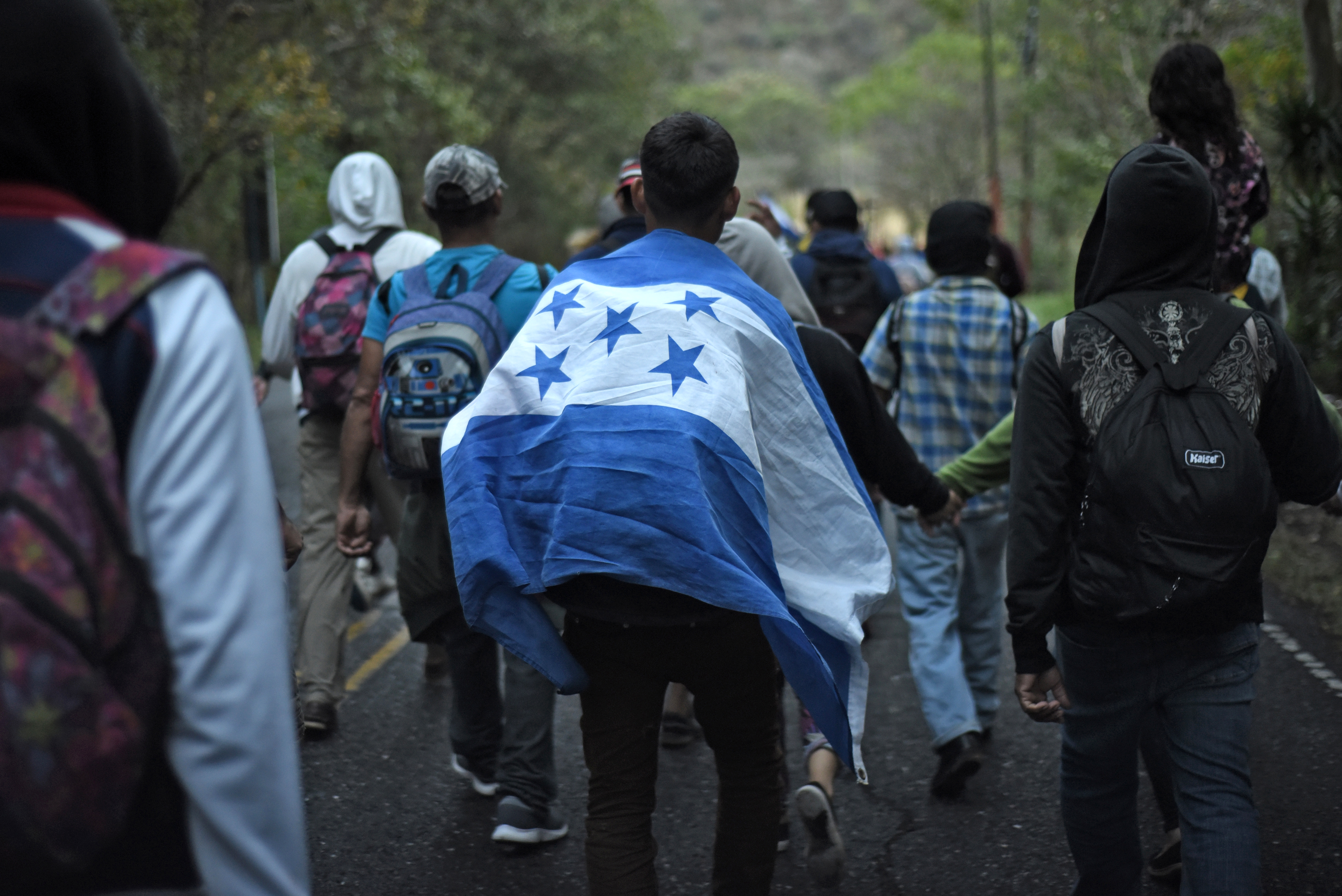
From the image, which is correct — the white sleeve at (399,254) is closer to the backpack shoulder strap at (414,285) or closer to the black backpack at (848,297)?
the backpack shoulder strap at (414,285)

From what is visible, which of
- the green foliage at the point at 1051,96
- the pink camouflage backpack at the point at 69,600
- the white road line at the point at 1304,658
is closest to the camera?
the pink camouflage backpack at the point at 69,600

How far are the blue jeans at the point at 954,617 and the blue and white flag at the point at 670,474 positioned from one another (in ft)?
5.25

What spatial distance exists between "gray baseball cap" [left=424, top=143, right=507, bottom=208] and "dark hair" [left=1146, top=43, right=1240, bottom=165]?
2.19 meters

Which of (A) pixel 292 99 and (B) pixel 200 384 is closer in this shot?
(B) pixel 200 384

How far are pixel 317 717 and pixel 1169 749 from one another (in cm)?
328

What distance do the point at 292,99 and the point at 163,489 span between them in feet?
52.4

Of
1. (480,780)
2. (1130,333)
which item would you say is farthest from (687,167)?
(480,780)

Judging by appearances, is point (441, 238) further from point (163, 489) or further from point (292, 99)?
point (292, 99)

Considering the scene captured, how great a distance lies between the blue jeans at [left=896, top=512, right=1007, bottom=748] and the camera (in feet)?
14.7

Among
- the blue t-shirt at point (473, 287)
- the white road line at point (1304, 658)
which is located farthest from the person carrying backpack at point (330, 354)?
the white road line at point (1304, 658)

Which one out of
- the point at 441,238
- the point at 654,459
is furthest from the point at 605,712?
the point at 441,238

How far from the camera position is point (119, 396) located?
4.78ft

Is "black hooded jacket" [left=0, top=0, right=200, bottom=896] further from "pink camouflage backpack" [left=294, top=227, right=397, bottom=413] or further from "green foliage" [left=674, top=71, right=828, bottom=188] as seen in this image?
"green foliage" [left=674, top=71, right=828, bottom=188]

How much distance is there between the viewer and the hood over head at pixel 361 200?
512 cm
